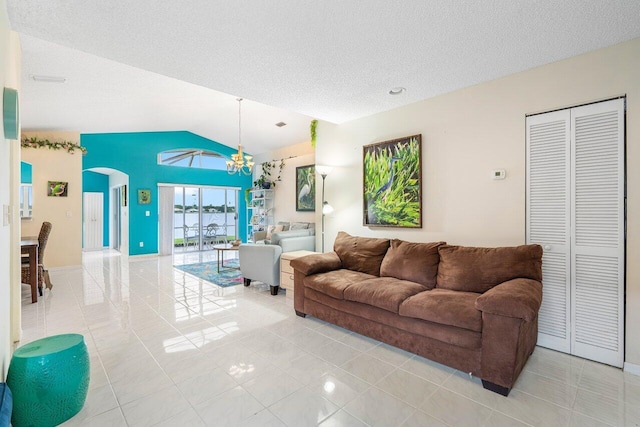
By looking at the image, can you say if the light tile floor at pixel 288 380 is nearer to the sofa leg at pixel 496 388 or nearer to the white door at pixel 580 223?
the sofa leg at pixel 496 388

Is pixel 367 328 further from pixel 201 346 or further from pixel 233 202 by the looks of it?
pixel 233 202

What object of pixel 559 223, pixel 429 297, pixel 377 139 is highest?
pixel 377 139

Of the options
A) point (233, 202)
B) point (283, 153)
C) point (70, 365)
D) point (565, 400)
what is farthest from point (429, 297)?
point (233, 202)

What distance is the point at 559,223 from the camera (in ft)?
8.77

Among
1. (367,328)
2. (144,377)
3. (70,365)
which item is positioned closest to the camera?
(70,365)

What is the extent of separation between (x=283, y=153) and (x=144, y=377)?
6.44 m

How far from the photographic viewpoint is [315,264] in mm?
3516

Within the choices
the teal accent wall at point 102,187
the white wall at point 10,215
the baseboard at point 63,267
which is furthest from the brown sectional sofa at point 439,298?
the teal accent wall at point 102,187

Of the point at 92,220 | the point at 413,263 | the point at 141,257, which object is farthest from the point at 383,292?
the point at 92,220

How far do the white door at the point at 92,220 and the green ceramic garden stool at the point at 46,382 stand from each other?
884 cm

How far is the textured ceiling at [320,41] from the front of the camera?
6.48 ft

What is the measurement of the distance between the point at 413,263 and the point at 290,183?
193 inches

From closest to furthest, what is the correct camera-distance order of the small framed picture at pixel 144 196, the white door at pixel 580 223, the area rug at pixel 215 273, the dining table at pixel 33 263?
the white door at pixel 580 223
the dining table at pixel 33 263
the area rug at pixel 215 273
the small framed picture at pixel 144 196

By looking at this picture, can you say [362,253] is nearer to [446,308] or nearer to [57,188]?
[446,308]
